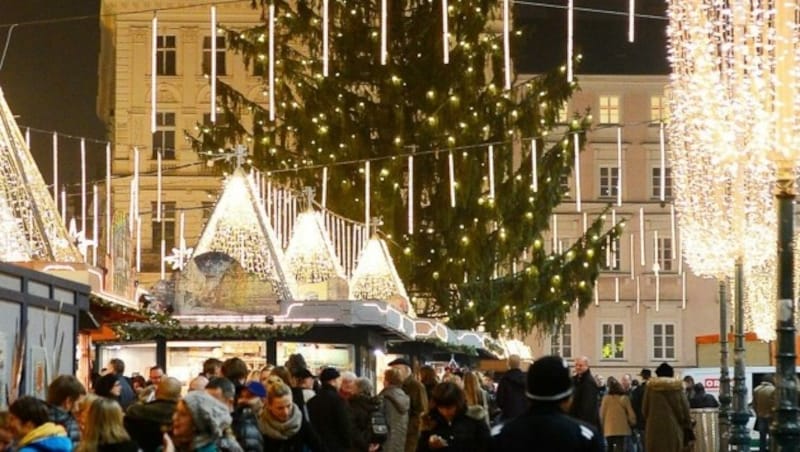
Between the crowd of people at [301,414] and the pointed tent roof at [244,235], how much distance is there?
5080 millimetres

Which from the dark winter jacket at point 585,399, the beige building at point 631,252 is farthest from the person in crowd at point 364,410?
the beige building at point 631,252

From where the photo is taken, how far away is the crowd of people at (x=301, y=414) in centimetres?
932

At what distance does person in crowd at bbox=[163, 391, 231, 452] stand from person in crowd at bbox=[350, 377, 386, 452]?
6520 mm

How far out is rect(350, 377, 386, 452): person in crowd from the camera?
18.0m

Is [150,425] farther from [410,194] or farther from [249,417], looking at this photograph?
[410,194]

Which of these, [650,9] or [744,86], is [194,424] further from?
[650,9]

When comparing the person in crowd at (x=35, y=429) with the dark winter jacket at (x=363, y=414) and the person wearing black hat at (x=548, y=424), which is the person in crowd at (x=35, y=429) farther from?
the dark winter jacket at (x=363, y=414)

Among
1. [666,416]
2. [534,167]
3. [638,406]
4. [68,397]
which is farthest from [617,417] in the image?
[68,397]

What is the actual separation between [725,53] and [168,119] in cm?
5083

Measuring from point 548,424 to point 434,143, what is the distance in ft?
124

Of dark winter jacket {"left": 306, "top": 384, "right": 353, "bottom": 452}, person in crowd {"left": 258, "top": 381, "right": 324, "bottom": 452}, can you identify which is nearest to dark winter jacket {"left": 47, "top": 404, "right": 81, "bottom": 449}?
person in crowd {"left": 258, "top": 381, "right": 324, "bottom": 452}

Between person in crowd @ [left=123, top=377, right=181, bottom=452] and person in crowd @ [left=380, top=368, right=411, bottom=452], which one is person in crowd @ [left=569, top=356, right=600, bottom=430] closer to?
person in crowd @ [left=380, top=368, right=411, bottom=452]

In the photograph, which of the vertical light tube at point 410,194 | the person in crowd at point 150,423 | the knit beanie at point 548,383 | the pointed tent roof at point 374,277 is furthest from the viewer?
the vertical light tube at point 410,194

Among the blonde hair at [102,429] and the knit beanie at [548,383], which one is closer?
the knit beanie at [548,383]
